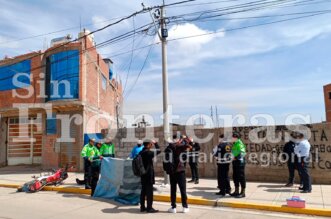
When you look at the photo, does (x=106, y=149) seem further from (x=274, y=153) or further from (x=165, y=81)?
(x=274, y=153)

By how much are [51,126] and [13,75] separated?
3.88 metres

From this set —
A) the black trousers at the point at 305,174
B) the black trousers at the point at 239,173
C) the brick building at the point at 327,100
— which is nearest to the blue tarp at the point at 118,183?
the black trousers at the point at 239,173

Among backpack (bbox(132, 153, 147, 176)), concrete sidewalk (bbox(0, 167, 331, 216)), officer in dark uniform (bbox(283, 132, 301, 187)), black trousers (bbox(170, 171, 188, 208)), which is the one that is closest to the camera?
black trousers (bbox(170, 171, 188, 208))

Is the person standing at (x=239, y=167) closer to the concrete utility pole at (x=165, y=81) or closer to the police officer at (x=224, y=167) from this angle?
the police officer at (x=224, y=167)

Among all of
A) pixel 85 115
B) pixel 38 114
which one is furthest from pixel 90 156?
pixel 38 114

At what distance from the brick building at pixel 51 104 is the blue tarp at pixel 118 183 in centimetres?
513

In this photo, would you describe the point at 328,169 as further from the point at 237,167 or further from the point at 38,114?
the point at 38,114

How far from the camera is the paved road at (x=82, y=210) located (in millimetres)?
7391

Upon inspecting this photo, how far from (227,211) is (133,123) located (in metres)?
9.37

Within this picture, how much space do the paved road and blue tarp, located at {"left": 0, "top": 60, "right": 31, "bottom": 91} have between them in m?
8.50

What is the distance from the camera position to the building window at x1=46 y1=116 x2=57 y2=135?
16109mm

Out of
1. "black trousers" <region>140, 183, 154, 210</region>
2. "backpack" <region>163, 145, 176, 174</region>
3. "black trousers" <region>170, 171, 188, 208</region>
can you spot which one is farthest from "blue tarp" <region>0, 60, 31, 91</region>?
"black trousers" <region>170, 171, 188, 208</region>

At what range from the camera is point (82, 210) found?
8047 millimetres

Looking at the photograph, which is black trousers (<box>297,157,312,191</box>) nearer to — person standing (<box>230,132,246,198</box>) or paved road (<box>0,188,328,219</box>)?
person standing (<box>230,132,246,198</box>)
